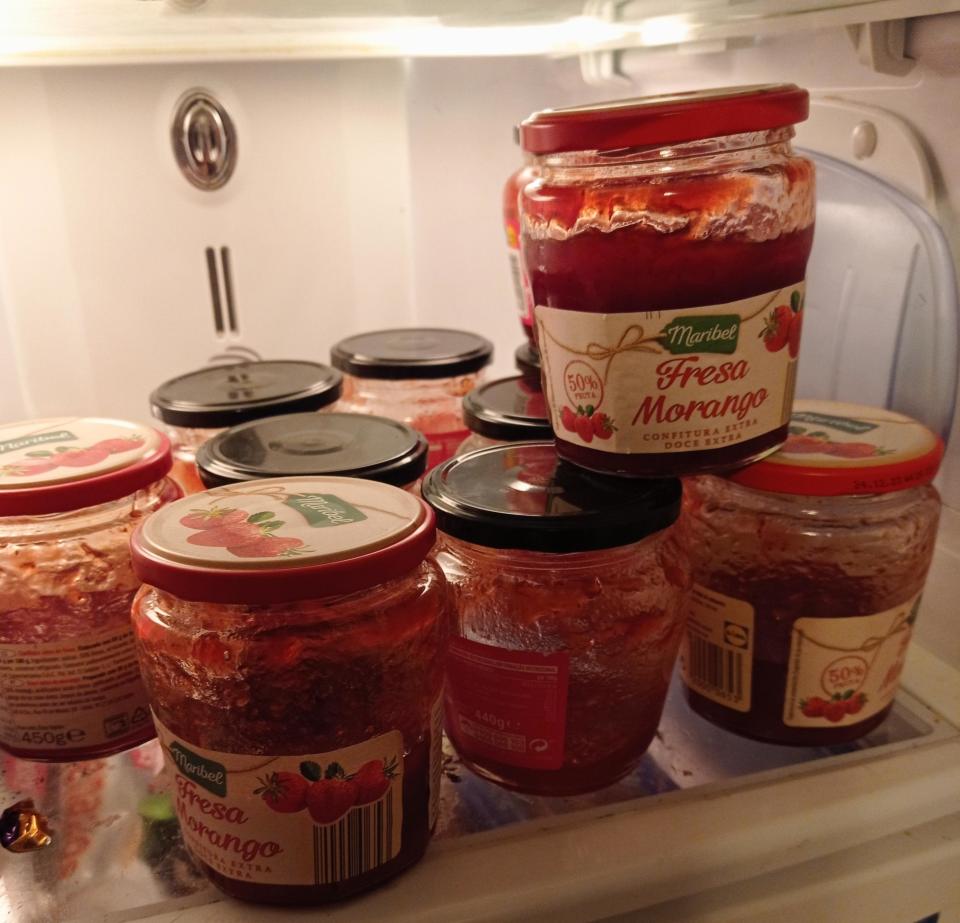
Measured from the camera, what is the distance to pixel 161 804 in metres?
0.63

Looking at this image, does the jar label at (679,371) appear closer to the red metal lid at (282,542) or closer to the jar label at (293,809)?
the red metal lid at (282,542)

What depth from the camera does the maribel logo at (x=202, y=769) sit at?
19.8 inches

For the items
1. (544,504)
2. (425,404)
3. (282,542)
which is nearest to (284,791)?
(282,542)

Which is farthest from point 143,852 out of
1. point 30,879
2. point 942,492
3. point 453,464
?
point 942,492

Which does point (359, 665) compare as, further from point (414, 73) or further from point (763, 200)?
point (414, 73)

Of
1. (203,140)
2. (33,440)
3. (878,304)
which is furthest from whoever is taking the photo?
(203,140)

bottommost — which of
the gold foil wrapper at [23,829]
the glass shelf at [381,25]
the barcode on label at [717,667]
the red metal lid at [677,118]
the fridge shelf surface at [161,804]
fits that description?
the fridge shelf surface at [161,804]

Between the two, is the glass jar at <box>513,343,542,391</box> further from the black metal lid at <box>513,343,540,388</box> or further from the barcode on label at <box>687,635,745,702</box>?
the barcode on label at <box>687,635,745,702</box>

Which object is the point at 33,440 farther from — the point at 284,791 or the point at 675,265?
the point at 675,265

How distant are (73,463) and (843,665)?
59 centimetres

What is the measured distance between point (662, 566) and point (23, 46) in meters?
0.89

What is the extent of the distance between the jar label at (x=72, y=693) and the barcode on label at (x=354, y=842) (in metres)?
0.22

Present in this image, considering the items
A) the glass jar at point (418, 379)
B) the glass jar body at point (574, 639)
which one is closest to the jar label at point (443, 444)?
the glass jar at point (418, 379)

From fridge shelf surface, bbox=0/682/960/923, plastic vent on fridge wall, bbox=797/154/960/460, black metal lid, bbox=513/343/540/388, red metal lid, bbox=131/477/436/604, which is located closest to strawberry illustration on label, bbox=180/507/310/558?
red metal lid, bbox=131/477/436/604
